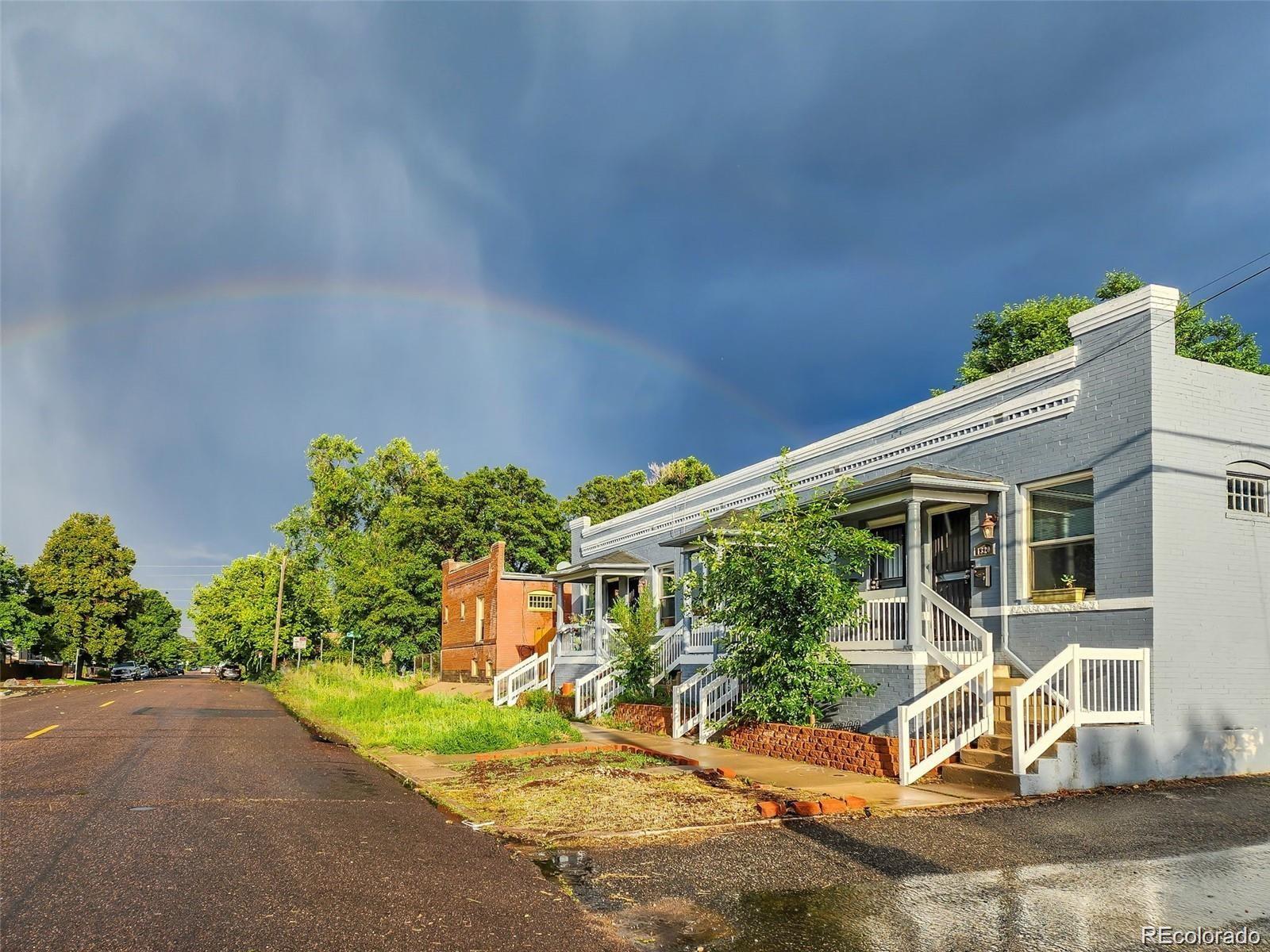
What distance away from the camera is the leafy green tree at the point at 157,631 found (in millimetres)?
99625

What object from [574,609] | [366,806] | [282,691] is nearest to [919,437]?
[366,806]

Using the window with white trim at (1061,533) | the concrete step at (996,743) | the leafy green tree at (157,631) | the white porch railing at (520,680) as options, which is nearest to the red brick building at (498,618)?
the white porch railing at (520,680)

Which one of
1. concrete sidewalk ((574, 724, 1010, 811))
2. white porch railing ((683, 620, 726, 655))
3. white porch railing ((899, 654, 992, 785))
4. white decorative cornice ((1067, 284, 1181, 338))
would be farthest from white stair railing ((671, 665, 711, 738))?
white decorative cornice ((1067, 284, 1181, 338))

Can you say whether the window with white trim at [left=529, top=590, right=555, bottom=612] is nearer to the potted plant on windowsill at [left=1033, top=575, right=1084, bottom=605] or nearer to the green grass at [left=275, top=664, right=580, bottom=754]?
the green grass at [left=275, top=664, right=580, bottom=754]

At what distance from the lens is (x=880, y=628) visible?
1529 centimetres

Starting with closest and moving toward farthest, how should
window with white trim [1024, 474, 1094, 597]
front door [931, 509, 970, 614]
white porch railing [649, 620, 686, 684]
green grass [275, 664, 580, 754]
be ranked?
window with white trim [1024, 474, 1094, 597], front door [931, 509, 970, 614], green grass [275, 664, 580, 754], white porch railing [649, 620, 686, 684]

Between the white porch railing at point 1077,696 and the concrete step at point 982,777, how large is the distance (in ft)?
0.54

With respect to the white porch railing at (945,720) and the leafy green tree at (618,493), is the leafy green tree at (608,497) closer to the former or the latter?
the leafy green tree at (618,493)

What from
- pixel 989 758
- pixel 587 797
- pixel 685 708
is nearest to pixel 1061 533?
pixel 989 758

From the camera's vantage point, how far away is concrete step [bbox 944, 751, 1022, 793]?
36.5 ft

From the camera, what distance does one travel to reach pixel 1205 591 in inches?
501

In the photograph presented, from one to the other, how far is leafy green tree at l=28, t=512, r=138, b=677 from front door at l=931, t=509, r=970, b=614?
59412 mm

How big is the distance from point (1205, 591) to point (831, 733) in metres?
5.16

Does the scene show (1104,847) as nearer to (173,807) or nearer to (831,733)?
(831,733)
